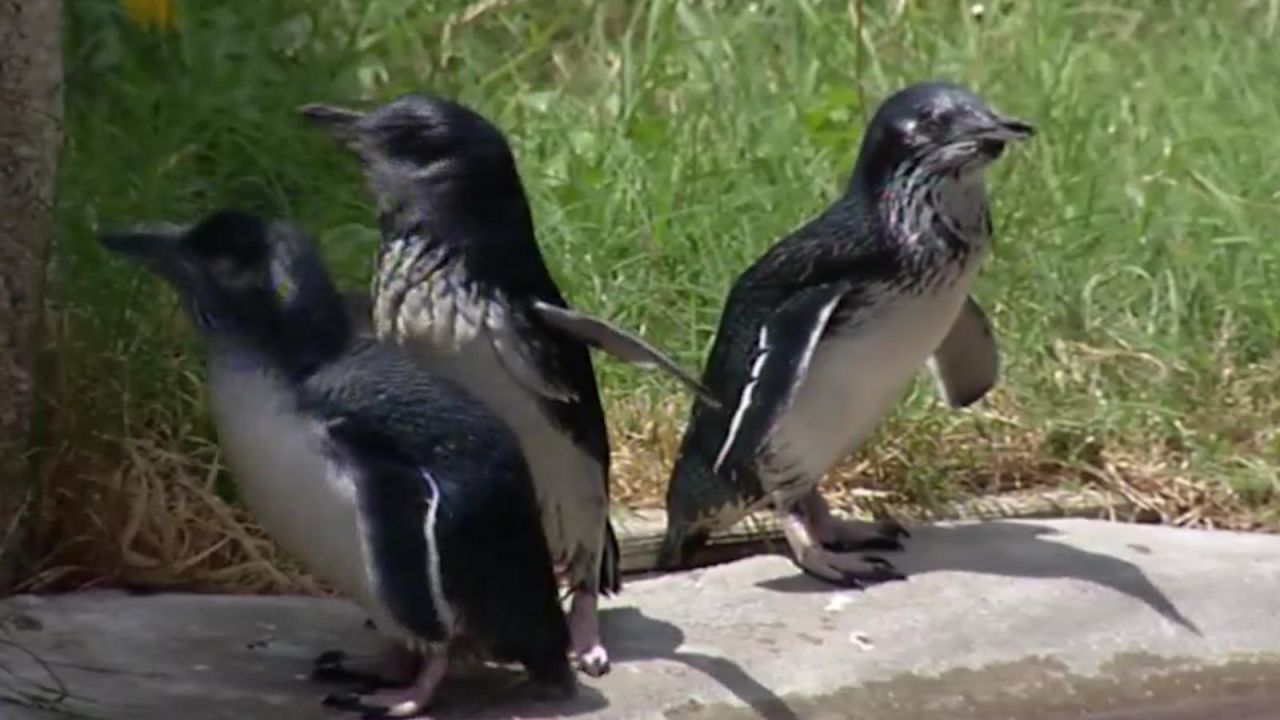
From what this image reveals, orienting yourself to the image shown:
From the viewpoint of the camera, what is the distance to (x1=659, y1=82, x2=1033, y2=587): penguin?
4449 mm

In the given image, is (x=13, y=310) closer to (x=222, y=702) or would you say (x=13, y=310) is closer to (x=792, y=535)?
(x=222, y=702)

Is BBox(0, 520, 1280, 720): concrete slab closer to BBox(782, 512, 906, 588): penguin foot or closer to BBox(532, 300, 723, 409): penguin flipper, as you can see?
BBox(782, 512, 906, 588): penguin foot

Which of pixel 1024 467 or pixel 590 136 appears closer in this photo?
pixel 1024 467

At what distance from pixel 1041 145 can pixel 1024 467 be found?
52.5 inches

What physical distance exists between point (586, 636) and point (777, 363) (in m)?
0.59

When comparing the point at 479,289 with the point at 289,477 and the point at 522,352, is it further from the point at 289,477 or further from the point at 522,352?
the point at 289,477

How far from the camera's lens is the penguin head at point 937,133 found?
4457 mm

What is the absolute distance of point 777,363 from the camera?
14.5 ft

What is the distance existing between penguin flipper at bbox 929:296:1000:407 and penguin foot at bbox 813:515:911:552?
1.09ft

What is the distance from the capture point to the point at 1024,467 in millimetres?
5555

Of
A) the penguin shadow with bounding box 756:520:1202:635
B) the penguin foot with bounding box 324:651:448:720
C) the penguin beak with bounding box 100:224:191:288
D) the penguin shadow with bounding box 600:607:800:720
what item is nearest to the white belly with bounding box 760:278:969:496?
the penguin shadow with bounding box 756:520:1202:635

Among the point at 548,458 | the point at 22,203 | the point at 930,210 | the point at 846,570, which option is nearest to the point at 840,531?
the point at 846,570

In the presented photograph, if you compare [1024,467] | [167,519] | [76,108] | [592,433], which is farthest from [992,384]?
[76,108]

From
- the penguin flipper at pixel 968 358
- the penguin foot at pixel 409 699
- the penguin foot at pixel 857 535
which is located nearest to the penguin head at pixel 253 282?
the penguin foot at pixel 409 699
